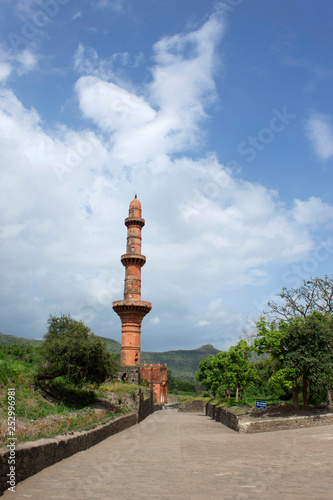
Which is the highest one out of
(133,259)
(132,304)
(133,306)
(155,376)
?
(133,259)

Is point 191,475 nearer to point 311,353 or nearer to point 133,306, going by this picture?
point 311,353

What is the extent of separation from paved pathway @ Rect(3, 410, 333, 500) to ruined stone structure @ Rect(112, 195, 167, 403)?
108 feet

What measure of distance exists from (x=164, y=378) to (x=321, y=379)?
40.8m

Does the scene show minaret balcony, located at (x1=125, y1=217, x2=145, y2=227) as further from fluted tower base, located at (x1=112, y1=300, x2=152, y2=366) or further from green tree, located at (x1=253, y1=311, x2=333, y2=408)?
green tree, located at (x1=253, y1=311, x2=333, y2=408)

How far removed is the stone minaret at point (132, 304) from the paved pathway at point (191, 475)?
3439 cm

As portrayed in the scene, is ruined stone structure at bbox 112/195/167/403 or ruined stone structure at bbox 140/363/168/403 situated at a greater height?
ruined stone structure at bbox 112/195/167/403

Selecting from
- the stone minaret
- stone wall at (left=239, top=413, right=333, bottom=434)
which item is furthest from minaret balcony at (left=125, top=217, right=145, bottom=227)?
stone wall at (left=239, top=413, right=333, bottom=434)

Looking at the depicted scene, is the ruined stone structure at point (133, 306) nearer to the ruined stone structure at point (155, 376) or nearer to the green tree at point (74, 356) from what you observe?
the ruined stone structure at point (155, 376)

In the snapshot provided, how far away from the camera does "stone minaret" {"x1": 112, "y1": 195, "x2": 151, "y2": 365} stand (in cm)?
4759

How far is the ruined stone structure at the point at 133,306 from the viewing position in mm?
47500

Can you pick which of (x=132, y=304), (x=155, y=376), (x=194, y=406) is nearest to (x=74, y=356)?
(x=132, y=304)

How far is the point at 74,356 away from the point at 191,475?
1414 centimetres

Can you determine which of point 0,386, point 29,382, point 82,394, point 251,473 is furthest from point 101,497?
point 82,394

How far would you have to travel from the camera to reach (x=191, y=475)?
28.2 feet
